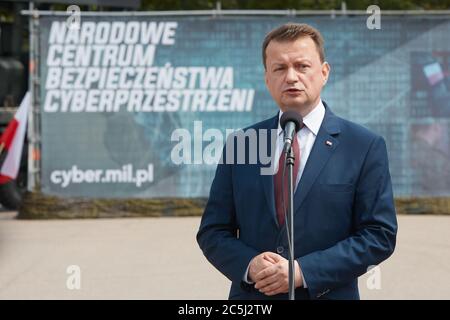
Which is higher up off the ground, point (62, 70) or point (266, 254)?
point (62, 70)

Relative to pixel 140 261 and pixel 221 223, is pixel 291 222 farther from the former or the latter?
pixel 140 261

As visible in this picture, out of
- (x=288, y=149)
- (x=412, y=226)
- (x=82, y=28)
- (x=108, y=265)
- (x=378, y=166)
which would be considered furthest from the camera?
(x=82, y=28)

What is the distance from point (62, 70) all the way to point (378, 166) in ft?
36.5

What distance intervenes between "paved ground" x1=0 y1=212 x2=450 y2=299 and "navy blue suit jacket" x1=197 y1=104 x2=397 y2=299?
4791 mm

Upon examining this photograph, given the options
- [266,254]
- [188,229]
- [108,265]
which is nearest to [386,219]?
[266,254]

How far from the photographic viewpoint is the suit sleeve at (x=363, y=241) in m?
3.61

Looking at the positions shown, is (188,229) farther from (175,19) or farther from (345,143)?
(345,143)

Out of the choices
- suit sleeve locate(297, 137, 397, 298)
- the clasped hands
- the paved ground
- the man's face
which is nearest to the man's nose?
the man's face

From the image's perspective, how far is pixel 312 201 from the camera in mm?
3639

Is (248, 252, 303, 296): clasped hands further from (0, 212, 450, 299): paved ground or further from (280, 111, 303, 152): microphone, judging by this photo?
(0, 212, 450, 299): paved ground

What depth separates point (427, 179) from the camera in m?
14.5

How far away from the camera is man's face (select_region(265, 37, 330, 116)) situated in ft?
12.0

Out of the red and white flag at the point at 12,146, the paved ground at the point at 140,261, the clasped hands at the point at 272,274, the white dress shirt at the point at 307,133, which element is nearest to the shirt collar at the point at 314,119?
the white dress shirt at the point at 307,133

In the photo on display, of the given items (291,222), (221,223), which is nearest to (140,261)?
(221,223)
